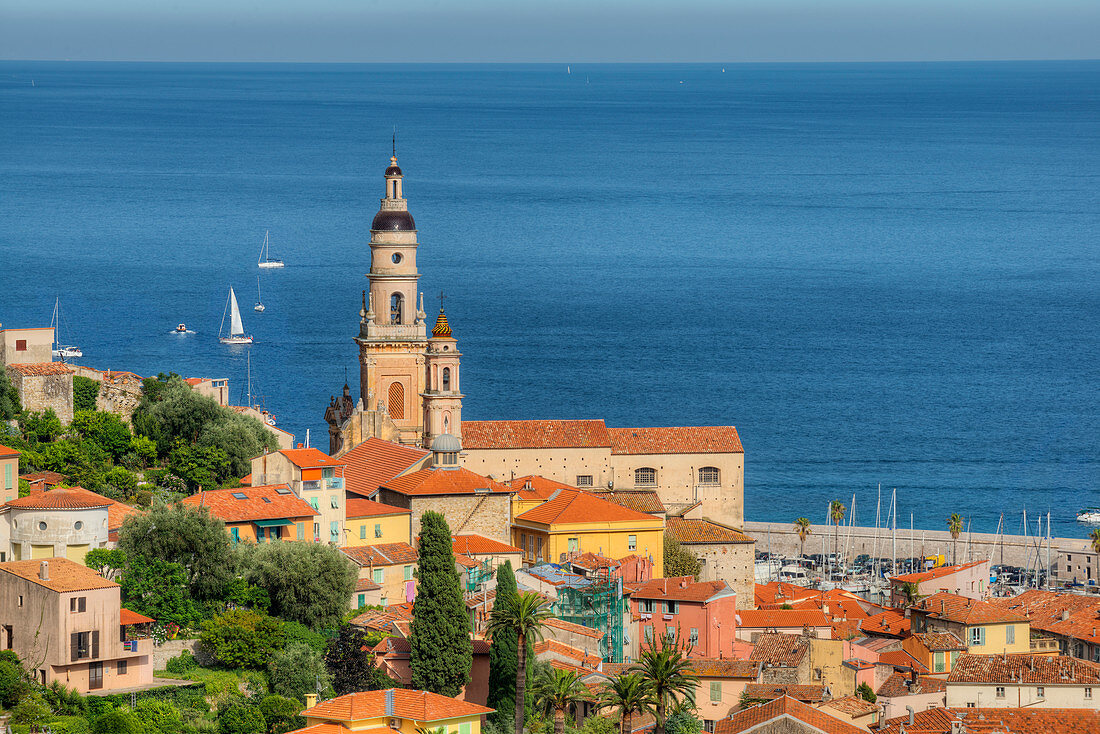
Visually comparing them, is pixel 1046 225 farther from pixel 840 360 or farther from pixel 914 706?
pixel 914 706

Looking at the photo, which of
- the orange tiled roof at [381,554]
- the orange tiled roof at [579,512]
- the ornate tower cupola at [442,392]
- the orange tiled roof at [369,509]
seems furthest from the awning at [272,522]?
the ornate tower cupola at [442,392]

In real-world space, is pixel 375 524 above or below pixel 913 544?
above

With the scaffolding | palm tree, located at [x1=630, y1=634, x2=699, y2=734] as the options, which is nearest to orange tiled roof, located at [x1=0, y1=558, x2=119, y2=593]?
palm tree, located at [x1=630, y1=634, x2=699, y2=734]

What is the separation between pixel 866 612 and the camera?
5284 centimetres

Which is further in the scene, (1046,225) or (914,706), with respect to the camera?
(1046,225)

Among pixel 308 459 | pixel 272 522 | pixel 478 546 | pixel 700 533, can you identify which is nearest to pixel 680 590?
pixel 478 546

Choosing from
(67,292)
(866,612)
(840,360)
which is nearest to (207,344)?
(67,292)

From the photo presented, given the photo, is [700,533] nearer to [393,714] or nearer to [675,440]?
[675,440]

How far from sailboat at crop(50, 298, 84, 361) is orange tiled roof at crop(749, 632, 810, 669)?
162 ft

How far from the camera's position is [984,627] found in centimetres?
4578

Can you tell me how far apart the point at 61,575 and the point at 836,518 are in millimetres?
48253

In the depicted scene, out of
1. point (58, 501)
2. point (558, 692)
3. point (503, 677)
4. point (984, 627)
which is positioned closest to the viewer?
point (503, 677)

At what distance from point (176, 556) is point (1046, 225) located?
16916 cm

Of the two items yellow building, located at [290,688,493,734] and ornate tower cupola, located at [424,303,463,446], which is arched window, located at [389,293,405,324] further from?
yellow building, located at [290,688,493,734]
